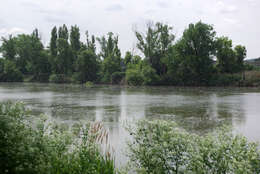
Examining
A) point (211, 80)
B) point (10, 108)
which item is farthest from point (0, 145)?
point (211, 80)

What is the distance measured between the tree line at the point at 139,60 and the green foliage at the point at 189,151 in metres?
50.2

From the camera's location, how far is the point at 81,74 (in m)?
74.2

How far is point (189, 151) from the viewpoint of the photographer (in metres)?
4.94

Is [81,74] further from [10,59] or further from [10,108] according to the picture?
[10,108]

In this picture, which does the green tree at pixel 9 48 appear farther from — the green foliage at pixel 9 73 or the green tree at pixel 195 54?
the green tree at pixel 195 54

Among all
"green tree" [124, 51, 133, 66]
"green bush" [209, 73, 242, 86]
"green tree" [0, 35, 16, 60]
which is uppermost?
"green tree" [0, 35, 16, 60]

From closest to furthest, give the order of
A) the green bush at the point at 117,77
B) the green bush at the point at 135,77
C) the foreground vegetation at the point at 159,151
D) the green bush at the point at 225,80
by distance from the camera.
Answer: the foreground vegetation at the point at 159,151
the green bush at the point at 225,80
the green bush at the point at 135,77
the green bush at the point at 117,77

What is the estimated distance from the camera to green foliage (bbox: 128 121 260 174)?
4.71 meters

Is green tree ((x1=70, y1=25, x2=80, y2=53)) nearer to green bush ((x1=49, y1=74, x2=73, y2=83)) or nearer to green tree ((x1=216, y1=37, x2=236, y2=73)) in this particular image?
green bush ((x1=49, y1=74, x2=73, y2=83))

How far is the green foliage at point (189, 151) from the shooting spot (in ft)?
15.4

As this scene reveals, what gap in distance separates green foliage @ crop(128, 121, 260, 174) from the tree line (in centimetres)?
5016

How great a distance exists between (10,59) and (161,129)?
96394 millimetres

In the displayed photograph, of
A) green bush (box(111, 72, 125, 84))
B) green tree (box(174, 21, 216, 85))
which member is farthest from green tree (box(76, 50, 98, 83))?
green tree (box(174, 21, 216, 85))

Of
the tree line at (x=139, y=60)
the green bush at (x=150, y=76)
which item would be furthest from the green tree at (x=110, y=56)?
the green bush at (x=150, y=76)
